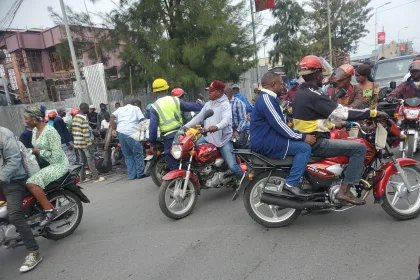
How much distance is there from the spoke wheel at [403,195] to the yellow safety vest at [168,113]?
3.04 m

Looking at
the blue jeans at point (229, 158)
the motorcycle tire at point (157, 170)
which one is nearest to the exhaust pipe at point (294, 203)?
the blue jeans at point (229, 158)

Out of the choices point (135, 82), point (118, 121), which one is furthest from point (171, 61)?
point (118, 121)

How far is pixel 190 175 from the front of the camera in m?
4.32

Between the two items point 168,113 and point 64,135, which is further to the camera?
point 64,135

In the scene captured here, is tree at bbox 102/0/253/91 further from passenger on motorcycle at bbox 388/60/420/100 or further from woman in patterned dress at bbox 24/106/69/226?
woman in patterned dress at bbox 24/106/69/226

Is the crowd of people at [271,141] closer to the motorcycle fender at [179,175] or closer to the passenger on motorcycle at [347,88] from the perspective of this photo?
the passenger on motorcycle at [347,88]

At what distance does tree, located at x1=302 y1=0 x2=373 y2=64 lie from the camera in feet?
105

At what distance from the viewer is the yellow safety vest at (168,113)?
4895 mm

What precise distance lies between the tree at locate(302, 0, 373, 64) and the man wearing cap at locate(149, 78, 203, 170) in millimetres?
29821

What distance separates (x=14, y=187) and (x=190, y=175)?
2059 mm

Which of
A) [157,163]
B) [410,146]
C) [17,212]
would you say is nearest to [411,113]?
[410,146]

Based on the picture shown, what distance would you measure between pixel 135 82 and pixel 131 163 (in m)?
5.47

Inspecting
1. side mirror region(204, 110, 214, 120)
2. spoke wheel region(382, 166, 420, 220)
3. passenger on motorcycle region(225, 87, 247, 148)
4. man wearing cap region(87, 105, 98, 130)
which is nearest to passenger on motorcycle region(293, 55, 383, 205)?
spoke wheel region(382, 166, 420, 220)

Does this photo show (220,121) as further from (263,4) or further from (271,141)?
(263,4)
